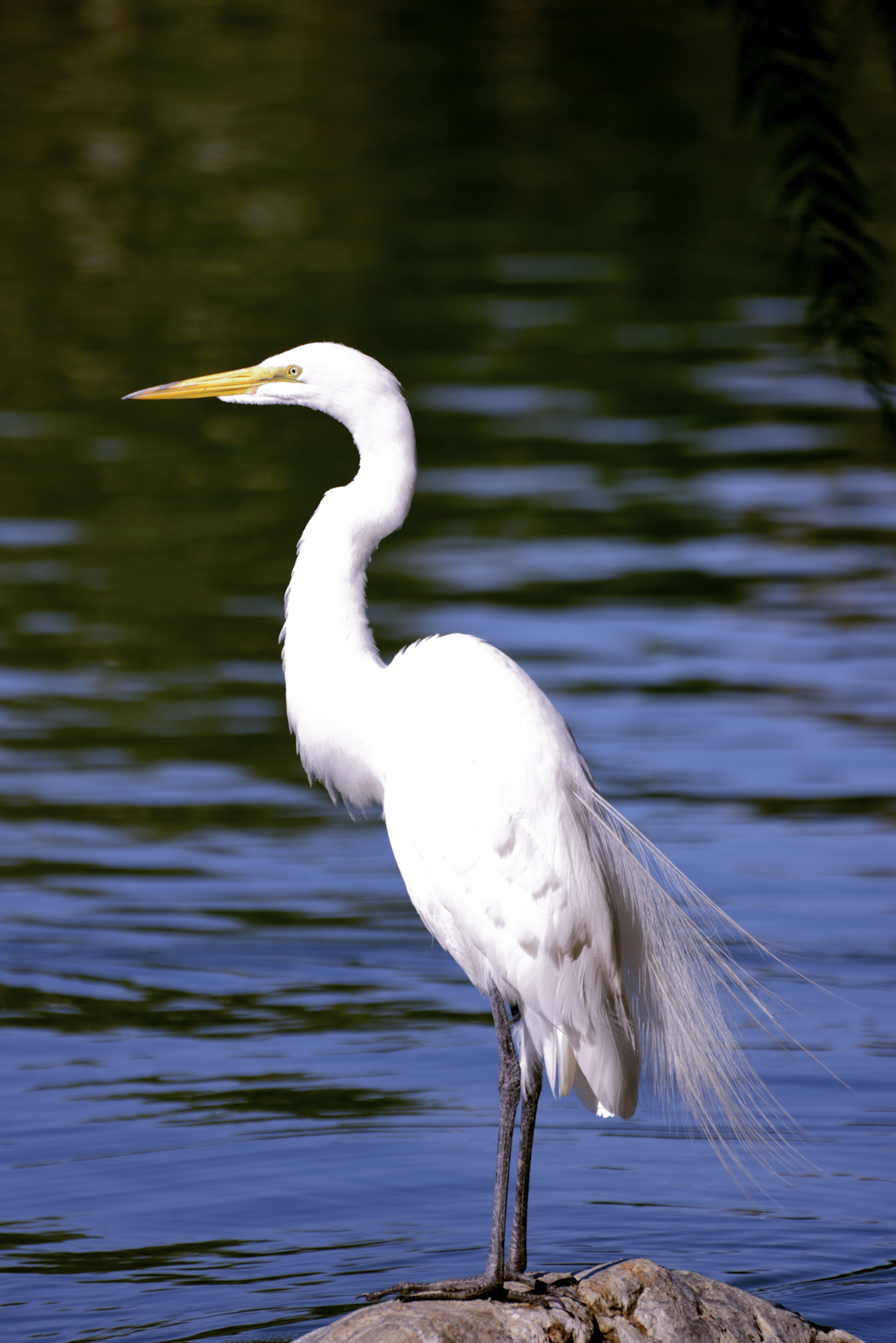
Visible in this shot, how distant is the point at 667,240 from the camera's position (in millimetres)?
22906

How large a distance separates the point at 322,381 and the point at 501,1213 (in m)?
1.93

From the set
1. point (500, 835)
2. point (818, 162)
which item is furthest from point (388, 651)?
point (818, 162)

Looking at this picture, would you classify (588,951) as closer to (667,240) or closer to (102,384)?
(102,384)

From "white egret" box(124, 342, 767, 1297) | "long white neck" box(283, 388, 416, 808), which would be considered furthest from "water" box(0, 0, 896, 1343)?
"long white neck" box(283, 388, 416, 808)

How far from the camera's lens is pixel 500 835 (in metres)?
4.67

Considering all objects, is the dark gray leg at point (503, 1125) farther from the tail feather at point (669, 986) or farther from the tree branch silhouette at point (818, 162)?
the tree branch silhouette at point (818, 162)

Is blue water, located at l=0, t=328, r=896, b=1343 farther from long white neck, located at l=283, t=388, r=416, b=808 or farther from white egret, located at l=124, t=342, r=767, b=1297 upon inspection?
long white neck, located at l=283, t=388, r=416, b=808

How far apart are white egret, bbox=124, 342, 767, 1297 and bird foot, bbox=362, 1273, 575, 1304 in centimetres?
1

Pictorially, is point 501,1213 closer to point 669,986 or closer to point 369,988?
point 669,986

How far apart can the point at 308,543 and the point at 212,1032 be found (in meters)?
2.54

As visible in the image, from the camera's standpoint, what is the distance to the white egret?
4672 millimetres

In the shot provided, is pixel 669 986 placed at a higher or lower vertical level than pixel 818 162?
lower

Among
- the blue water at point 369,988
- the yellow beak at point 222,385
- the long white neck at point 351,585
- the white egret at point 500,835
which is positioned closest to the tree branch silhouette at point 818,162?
the white egret at point 500,835

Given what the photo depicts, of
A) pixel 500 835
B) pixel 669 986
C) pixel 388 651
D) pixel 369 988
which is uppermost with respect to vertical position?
pixel 500 835
